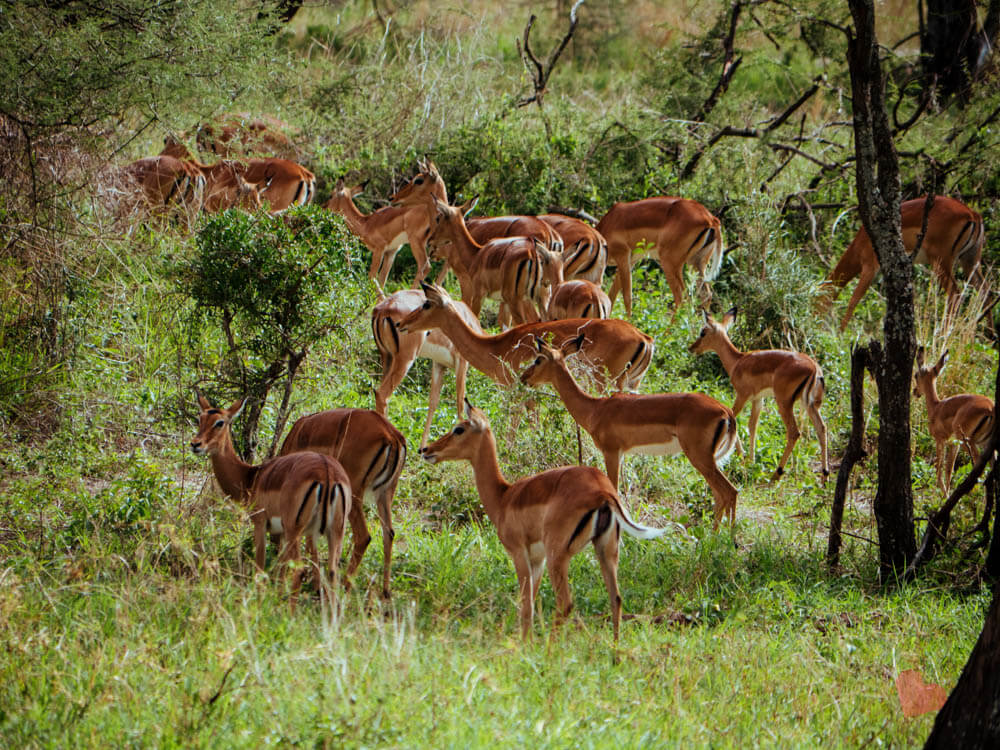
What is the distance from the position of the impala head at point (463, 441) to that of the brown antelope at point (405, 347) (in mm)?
1846

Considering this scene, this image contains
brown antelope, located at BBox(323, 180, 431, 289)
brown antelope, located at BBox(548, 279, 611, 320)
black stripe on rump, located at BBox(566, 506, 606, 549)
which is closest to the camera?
black stripe on rump, located at BBox(566, 506, 606, 549)

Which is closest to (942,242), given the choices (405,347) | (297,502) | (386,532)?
(405,347)

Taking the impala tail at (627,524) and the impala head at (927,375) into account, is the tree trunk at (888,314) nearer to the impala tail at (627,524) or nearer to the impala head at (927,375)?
the impala tail at (627,524)

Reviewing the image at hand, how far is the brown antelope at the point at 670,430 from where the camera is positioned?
575 cm

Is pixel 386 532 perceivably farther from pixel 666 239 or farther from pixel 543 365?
pixel 666 239

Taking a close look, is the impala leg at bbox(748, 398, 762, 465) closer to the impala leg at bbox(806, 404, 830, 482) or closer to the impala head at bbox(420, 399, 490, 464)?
the impala leg at bbox(806, 404, 830, 482)

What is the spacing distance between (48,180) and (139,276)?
4.06 feet

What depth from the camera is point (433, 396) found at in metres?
7.32

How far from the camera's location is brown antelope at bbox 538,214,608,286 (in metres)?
9.02

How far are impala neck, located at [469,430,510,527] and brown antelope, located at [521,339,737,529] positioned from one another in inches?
37.4

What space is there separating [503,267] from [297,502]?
382 centimetres

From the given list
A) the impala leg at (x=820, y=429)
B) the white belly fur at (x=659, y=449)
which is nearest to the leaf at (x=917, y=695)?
the white belly fur at (x=659, y=449)

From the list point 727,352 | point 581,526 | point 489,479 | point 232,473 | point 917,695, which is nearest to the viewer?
point 917,695

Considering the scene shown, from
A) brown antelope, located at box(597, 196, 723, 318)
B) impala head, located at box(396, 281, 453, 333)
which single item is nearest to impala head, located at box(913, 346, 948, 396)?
brown antelope, located at box(597, 196, 723, 318)
